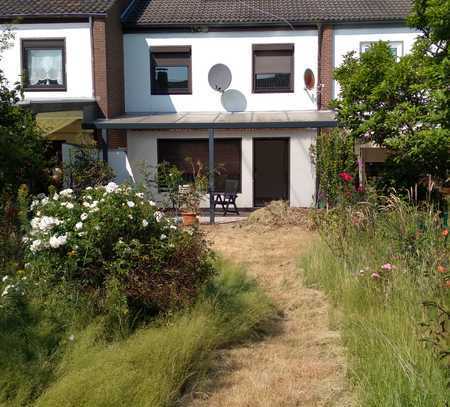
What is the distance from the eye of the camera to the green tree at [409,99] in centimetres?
970

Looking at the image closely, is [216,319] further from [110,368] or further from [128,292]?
[110,368]

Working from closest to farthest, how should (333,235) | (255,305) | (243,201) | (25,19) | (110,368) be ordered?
(110,368) < (255,305) < (333,235) < (25,19) < (243,201)

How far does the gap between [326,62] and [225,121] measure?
4.44 metres

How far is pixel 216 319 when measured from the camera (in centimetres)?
587

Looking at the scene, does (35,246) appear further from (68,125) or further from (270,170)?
(270,170)

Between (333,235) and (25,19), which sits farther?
(25,19)

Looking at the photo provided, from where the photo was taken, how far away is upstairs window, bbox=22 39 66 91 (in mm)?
18641

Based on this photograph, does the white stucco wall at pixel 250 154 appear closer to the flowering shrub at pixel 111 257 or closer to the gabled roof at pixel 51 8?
the gabled roof at pixel 51 8

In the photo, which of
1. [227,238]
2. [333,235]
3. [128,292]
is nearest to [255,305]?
[128,292]

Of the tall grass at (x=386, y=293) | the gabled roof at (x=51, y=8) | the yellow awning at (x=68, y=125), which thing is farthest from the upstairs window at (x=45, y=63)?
the tall grass at (x=386, y=293)

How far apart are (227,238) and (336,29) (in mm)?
9098

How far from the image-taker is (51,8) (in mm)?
18578

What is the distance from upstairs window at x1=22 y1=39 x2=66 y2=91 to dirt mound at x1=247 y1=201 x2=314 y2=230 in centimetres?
758

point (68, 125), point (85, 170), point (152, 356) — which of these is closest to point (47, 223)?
point (152, 356)
